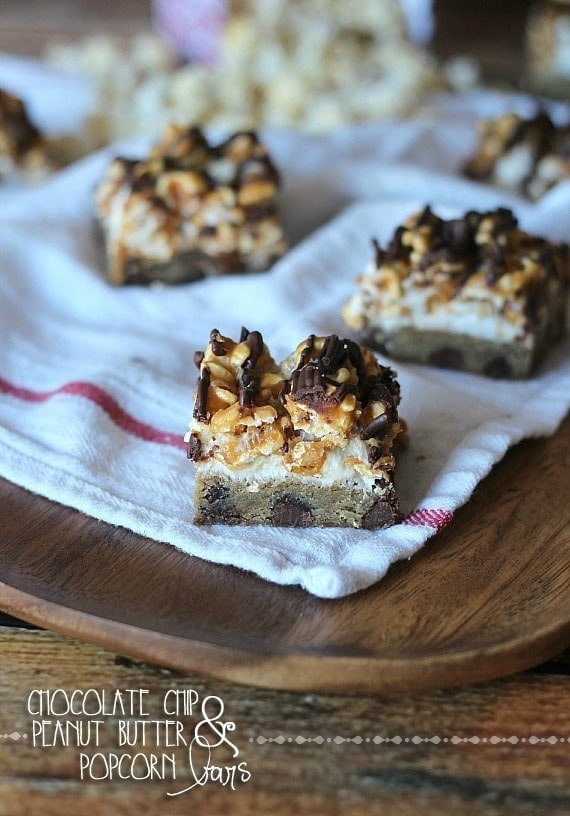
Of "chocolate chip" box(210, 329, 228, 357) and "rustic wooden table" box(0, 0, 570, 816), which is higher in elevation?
"chocolate chip" box(210, 329, 228, 357)

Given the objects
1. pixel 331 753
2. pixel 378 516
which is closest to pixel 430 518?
pixel 378 516

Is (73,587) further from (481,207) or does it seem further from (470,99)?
(470,99)

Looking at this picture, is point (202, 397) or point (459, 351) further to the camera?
point (459, 351)

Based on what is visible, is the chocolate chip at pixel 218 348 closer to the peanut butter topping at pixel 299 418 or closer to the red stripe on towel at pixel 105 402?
the peanut butter topping at pixel 299 418

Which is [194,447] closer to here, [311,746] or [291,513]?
[291,513]

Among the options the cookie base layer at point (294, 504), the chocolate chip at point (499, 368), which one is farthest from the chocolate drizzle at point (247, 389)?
the chocolate chip at point (499, 368)

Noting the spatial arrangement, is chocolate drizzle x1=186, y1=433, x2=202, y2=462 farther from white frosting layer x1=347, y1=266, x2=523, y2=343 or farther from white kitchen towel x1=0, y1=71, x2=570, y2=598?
white frosting layer x1=347, y1=266, x2=523, y2=343

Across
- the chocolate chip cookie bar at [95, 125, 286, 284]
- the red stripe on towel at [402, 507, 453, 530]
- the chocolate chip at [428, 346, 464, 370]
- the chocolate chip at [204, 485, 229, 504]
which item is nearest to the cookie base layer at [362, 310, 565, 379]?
the chocolate chip at [428, 346, 464, 370]
